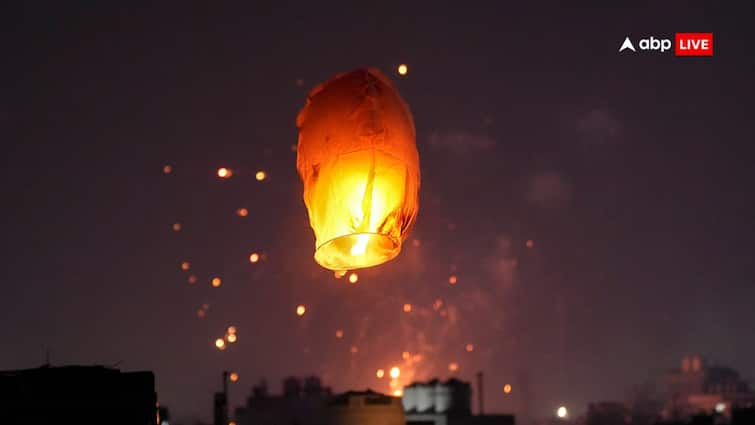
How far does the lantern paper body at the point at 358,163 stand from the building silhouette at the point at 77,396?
250cm

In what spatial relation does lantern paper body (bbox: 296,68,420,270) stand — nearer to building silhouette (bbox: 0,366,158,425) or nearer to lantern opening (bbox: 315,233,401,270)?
lantern opening (bbox: 315,233,401,270)

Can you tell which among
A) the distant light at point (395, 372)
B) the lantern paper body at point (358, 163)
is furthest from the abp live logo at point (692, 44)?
the distant light at point (395, 372)

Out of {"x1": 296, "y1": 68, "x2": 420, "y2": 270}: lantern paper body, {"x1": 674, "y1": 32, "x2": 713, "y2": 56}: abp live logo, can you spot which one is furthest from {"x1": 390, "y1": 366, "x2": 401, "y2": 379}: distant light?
{"x1": 296, "y1": 68, "x2": 420, "y2": 270}: lantern paper body

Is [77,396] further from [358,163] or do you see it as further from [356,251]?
[358,163]

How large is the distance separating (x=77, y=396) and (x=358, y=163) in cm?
323

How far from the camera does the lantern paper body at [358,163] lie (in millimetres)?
4547

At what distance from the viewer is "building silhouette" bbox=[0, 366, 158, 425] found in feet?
20.6

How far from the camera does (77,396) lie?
641 centimetres

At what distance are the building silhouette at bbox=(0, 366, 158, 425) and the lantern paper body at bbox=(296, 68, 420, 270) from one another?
98.4 inches

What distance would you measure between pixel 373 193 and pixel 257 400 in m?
41.4

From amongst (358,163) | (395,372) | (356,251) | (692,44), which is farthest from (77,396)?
(395,372)

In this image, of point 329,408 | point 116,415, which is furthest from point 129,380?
point 329,408

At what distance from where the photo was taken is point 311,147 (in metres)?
4.69

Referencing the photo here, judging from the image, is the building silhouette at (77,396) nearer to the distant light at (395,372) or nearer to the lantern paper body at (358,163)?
the lantern paper body at (358,163)
